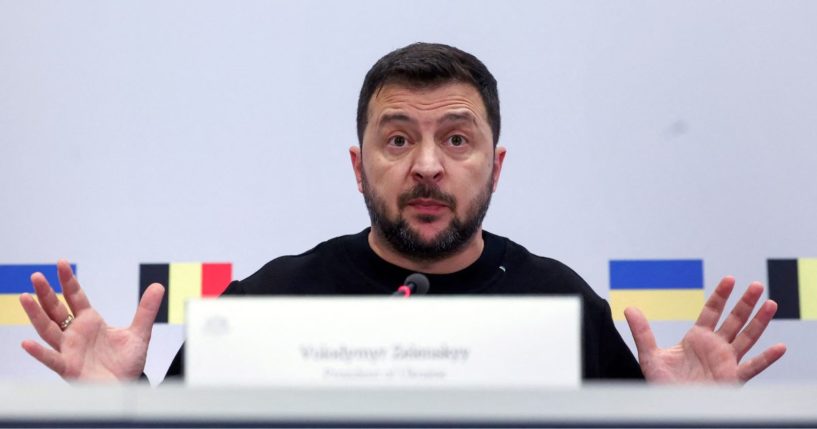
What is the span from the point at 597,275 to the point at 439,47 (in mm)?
813

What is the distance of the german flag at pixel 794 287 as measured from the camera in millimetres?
2451

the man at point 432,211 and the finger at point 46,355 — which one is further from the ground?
the man at point 432,211

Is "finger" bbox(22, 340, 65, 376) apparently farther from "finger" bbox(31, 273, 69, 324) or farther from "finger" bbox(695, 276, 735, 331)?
"finger" bbox(695, 276, 735, 331)

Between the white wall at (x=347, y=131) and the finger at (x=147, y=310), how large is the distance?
2.55 ft

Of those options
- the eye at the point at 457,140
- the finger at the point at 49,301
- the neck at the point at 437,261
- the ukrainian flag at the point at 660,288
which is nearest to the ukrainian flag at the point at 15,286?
the finger at the point at 49,301

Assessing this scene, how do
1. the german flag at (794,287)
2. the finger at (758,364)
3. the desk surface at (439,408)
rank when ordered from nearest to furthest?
the desk surface at (439,408), the finger at (758,364), the german flag at (794,287)

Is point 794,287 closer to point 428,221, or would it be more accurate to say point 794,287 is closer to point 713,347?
point 713,347

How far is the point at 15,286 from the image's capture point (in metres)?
2.53

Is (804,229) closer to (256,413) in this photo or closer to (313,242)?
(313,242)

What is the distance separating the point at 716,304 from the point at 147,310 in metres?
1.14

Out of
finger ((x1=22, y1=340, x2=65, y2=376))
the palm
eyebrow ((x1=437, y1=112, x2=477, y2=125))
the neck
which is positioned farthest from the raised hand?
finger ((x1=22, y1=340, x2=65, y2=376))

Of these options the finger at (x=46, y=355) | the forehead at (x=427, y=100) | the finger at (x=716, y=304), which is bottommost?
the finger at (x=46, y=355)

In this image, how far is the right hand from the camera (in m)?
1.62

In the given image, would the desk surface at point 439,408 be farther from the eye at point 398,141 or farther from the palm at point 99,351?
the eye at point 398,141
